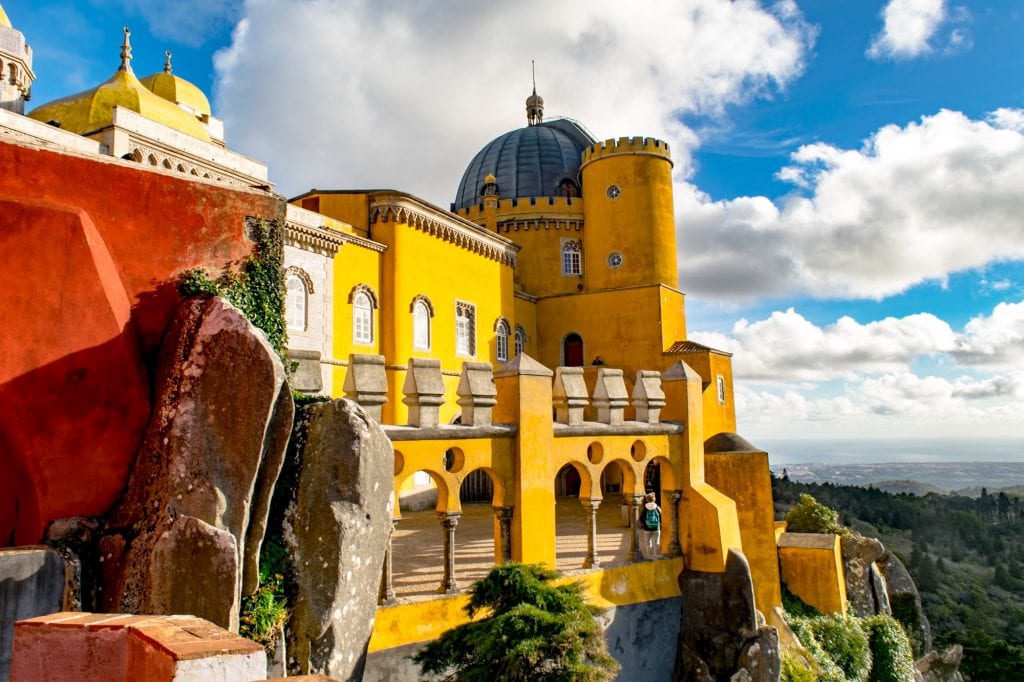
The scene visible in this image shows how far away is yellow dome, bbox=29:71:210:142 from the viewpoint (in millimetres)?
19172

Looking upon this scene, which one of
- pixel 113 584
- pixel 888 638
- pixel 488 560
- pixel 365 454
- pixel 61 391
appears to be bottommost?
pixel 888 638

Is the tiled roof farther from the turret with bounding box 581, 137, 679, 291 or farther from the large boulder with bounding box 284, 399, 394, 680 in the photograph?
the large boulder with bounding box 284, 399, 394, 680

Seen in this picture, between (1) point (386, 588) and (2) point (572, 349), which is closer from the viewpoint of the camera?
(1) point (386, 588)

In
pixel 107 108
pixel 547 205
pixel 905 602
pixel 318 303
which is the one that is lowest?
pixel 905 602

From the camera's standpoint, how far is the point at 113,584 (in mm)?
6641

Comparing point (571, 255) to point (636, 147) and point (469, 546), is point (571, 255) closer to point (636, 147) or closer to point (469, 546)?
point (636, 147)

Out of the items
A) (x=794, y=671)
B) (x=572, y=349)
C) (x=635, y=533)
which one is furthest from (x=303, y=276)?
(x=794, y=671)

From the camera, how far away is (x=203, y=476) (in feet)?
21.9

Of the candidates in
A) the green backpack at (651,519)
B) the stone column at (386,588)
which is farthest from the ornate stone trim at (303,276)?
the green backpack at (651,519)

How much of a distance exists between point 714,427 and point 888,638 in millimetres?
7863

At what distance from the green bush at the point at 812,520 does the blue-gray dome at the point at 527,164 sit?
663 inches

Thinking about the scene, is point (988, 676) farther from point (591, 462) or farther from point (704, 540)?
point (591, 462)

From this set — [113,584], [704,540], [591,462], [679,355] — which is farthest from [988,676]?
[113,584]

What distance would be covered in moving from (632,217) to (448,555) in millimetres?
A: 18644
